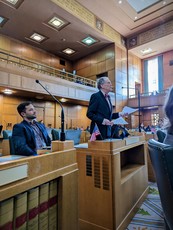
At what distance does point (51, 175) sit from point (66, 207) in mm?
253

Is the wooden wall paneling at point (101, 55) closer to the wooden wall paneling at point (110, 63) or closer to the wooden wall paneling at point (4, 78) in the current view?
the wooden wall paneling at point (110, 63)

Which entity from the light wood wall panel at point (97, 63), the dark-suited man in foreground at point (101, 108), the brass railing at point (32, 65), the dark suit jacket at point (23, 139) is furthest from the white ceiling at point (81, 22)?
the dark suit jacket at point (23, 139)

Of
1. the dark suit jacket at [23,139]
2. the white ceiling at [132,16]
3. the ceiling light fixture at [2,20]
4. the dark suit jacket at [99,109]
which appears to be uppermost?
the white ceiling at [132,16]

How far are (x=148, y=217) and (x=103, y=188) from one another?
87cm

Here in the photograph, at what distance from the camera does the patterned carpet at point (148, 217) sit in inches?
70.5

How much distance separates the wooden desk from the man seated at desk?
0.40 m

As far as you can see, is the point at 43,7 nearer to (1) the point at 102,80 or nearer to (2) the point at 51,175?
(1) the point at 102,80

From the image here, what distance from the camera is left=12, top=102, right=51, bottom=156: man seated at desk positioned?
1.42 meters

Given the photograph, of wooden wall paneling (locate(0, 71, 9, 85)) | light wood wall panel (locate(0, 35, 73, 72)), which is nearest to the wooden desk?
wooden wall paneling (locate(0, 71, 9, 85))

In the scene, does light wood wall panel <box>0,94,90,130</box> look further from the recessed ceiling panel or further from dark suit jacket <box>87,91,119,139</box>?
dark suit jacket <box>87,91,119,139</box>

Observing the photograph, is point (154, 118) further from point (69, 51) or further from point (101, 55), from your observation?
point (69, 51)

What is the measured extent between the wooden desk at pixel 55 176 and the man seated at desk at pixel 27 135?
40cm

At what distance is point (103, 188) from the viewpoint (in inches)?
62.2

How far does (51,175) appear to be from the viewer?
921 millimetres
